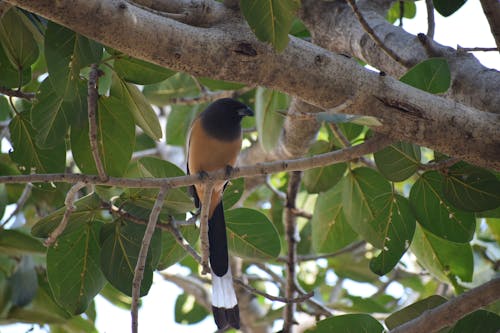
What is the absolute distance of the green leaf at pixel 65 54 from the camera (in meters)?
2.29

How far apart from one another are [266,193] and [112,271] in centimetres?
337

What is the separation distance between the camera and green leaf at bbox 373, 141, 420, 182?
2.58 metres

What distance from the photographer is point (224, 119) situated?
13.1 feet

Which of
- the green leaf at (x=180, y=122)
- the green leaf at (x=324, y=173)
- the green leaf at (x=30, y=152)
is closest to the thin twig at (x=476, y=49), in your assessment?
the green leaf at (x=324, y=173)

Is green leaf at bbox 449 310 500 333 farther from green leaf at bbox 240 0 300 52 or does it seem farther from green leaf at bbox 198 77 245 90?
green leaf at bbox 198 77 245 90

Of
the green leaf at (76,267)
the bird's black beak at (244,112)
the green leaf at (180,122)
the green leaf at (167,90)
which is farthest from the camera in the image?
the green leaf at (180,122)

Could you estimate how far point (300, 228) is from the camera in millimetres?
4770

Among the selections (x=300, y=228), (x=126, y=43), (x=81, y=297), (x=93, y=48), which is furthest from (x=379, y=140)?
(x=300, y=228)

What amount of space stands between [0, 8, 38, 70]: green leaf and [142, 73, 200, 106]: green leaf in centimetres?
221

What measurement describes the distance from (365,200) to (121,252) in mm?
1182

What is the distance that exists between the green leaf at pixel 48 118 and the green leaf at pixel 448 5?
5.17 ft

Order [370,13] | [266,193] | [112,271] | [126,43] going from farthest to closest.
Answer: [266,193] → [370,13] → [112,271] → [126,43]

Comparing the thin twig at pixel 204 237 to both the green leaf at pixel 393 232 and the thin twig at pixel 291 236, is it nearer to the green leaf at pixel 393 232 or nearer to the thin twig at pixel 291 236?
the green leaf at pixel 393 232

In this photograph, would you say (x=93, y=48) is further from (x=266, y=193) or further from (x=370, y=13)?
(x=266, y=193)
